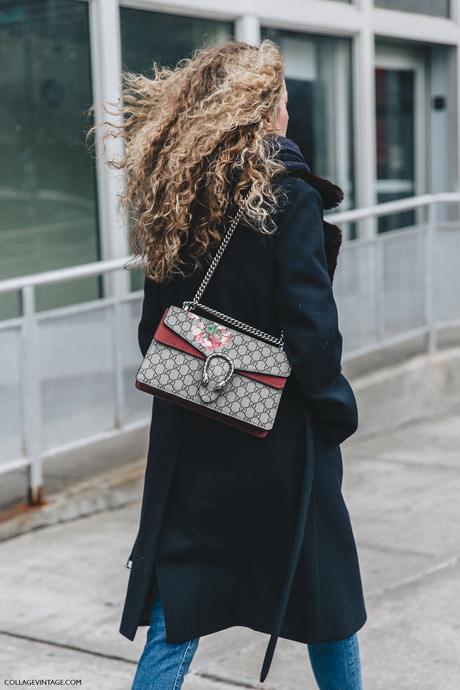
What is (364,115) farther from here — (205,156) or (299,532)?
(299,532)

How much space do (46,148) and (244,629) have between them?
3.10m

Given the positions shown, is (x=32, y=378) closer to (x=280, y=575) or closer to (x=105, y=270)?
(x=105, y=270)

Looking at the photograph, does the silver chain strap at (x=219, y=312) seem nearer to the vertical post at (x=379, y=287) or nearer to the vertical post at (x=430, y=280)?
the vertical post at (x=379, y=287)

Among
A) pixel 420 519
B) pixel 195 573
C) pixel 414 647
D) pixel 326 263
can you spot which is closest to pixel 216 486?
pixel 195 573

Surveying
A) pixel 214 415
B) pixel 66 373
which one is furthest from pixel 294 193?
pixel 66 373

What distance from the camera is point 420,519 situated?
5289 millimetres

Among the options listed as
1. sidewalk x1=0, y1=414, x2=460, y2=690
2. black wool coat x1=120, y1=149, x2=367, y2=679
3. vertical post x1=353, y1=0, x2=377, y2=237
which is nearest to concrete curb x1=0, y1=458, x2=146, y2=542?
sidewalk x1=0, y1=414, x2=460, y2=690

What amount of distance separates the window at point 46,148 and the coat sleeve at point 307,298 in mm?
3454

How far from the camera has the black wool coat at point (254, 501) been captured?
2.61 m

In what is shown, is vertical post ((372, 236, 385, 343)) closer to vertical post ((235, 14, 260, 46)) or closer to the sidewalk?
the sidewalk

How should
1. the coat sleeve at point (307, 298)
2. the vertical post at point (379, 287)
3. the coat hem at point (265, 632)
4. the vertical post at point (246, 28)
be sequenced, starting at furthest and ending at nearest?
the vertical post at point (246, 28), the vertical post at point (379, 287), the coat hem at point (265, 632), the coat sleeve at point (307, 298)

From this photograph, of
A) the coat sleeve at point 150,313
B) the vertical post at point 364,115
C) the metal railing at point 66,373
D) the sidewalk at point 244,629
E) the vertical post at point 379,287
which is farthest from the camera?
the vertical post at point 364,115

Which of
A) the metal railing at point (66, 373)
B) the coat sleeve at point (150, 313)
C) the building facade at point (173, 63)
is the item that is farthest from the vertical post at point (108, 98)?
the coat sleeve at point (150, 313)

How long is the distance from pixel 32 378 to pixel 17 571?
2.87 ft
